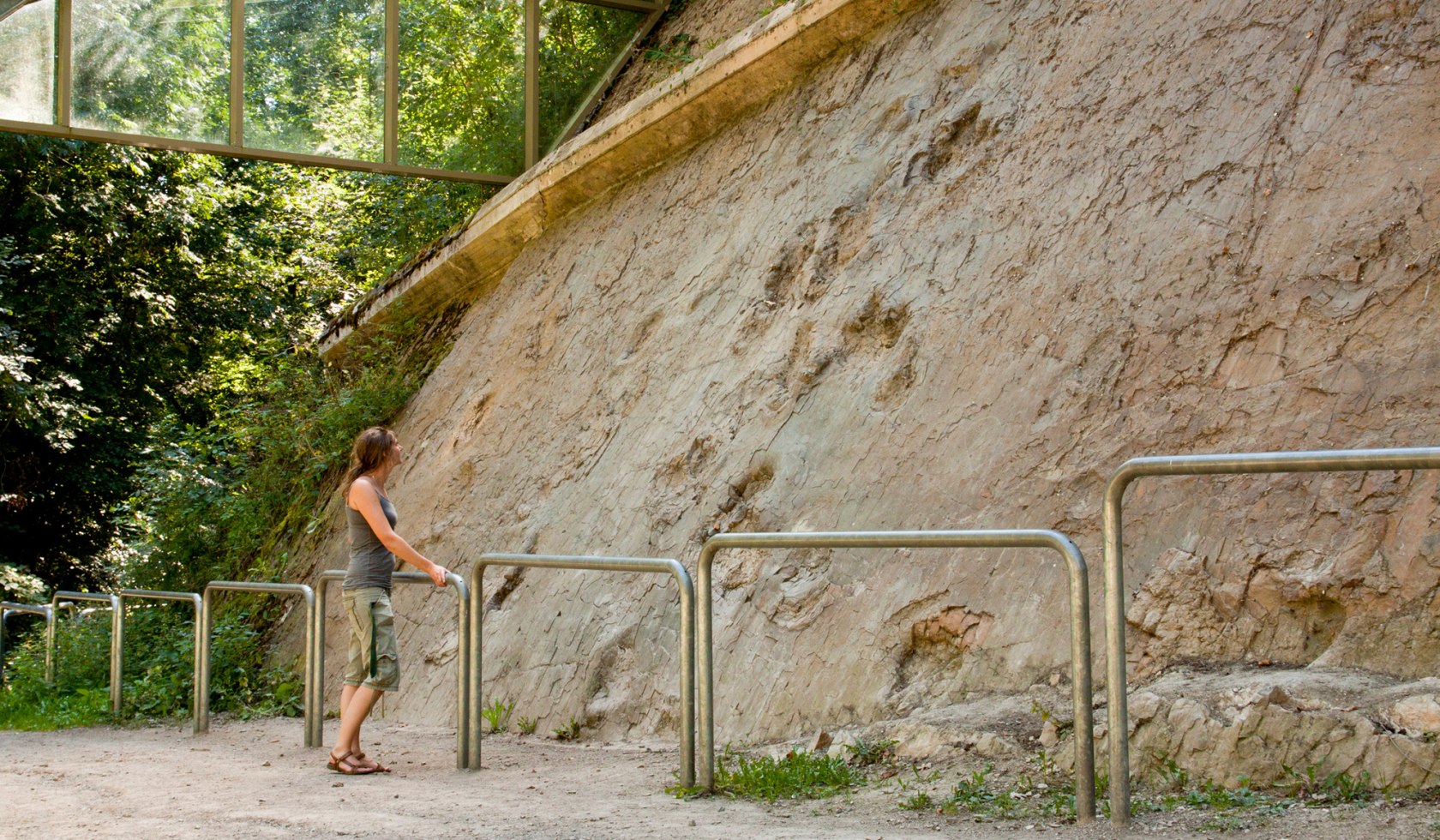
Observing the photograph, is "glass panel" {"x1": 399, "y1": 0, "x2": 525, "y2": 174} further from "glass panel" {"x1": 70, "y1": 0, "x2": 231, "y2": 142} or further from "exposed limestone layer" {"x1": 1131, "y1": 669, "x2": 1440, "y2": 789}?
"exposed limestone layer" {"x1": 1131, "y1": 669, "x2": 1440, "y2": 789}

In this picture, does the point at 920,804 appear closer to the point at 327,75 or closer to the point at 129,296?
the point at 327,75

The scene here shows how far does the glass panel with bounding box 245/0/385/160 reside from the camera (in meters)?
10.8

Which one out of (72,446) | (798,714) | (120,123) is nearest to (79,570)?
(72,446)

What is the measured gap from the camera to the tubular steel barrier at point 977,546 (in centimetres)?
365

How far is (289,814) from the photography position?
15.0ft

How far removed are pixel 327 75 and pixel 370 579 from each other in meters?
6.73

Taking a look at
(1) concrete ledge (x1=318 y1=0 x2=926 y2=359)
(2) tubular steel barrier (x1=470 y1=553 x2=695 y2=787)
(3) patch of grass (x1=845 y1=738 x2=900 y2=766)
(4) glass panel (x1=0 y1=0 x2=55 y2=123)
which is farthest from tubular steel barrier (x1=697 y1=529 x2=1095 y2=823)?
(4) glass panel (x1=0 y1=0 x2=55 y2=123)

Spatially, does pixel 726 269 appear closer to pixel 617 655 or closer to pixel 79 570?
pixel 617 655

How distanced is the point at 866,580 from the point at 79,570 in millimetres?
14949

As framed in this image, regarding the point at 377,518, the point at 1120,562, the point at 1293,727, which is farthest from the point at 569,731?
the point at 1293,727

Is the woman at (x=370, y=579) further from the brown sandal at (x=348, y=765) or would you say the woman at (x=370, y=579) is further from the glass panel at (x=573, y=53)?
the glass panel at (x=573, y=53)

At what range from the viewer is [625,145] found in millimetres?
9141

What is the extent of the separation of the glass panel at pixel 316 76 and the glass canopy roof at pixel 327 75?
0.03 ft

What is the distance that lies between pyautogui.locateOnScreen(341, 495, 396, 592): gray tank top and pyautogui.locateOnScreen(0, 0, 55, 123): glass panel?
6.55m
